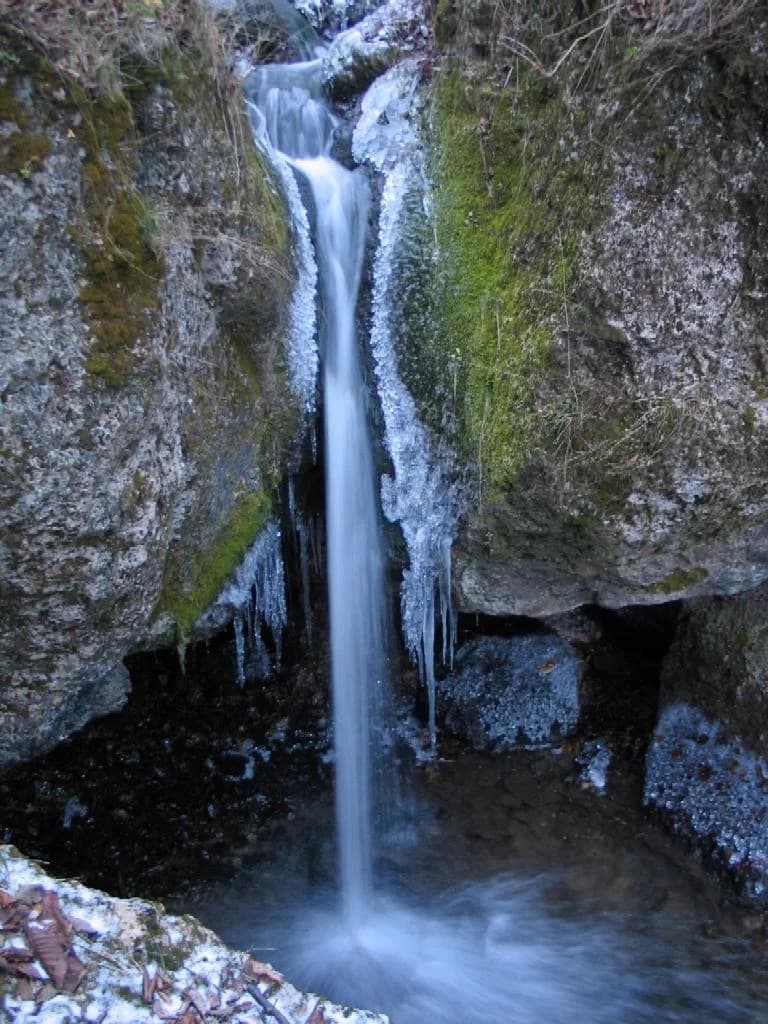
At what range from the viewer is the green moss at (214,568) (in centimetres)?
445

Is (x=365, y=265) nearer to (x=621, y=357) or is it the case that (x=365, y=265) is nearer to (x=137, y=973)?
(x=621, y=357)

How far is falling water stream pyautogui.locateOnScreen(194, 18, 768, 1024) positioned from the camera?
427cm

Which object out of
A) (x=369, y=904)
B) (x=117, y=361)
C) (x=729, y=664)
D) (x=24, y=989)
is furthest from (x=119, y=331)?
(x=729, y=664)

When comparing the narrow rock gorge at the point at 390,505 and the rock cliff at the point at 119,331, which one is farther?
the narrow rock gorge at the point at 390,505

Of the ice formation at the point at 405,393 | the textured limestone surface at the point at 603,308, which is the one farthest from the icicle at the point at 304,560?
the textured limestone surface at the point at 603,308

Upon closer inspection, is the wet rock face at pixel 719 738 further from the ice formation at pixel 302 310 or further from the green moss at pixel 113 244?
the green moss at pixel 113 244

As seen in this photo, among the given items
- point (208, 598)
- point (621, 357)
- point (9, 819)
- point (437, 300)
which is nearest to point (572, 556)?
point (621, 357)

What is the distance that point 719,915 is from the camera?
4578mm

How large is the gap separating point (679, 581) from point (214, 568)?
9.05 feet

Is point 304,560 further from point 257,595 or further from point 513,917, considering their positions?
point 513,917

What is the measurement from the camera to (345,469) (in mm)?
4992

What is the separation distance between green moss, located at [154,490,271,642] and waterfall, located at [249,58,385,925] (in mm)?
581

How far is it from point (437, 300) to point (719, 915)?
4.04 meters

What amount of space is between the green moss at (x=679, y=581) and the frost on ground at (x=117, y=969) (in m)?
2.80
